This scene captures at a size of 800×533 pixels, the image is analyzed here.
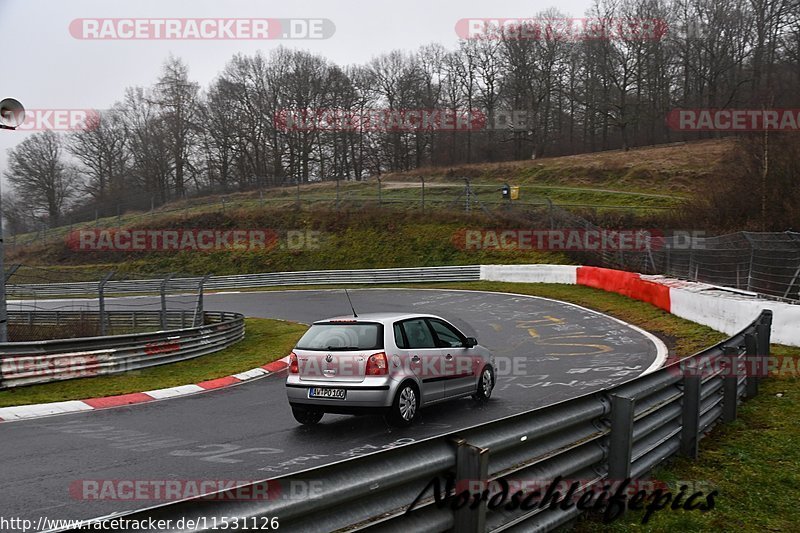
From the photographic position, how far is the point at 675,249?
25.3m

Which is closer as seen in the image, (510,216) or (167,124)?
(510,216)

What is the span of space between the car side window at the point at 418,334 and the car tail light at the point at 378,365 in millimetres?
608

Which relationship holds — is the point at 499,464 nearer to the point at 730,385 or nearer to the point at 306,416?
the point at 730,385

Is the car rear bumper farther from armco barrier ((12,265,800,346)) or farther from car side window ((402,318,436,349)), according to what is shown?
armco barrier ((12,265,800,346))

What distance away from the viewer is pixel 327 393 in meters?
8.73

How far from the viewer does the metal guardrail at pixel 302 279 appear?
39.5 m

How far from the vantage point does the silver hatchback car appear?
8578mm

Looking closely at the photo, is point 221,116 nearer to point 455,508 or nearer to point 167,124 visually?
point 167,124

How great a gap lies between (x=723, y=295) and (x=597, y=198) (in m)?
36.9

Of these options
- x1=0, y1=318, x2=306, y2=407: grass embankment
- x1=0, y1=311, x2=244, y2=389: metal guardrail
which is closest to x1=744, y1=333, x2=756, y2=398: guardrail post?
x1=0, y1=318, x2=306, y2=407: grass embankment

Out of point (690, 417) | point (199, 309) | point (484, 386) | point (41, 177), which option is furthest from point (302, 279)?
point (41, 177)

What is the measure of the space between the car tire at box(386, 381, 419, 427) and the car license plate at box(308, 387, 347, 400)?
27.0 inches

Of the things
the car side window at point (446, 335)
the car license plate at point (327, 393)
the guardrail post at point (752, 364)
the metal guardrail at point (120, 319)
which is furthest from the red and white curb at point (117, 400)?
the metal guardrail at point (120, 319)

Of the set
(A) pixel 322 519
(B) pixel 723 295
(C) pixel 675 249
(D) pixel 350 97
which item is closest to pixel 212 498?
Answer: (A) pixel 322 519
